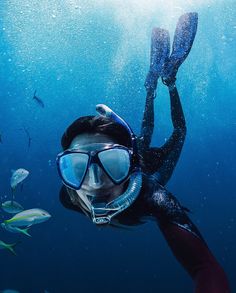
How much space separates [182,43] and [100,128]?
398 cm

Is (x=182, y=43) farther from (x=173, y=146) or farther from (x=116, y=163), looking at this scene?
(x=116, y=163)

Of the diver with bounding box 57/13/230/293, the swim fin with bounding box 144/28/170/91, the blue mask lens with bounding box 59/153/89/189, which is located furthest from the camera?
the swim fin with bounding box 144/28/170/91

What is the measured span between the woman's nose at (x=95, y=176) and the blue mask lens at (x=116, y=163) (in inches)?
2.5

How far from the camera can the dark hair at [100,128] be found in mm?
3049

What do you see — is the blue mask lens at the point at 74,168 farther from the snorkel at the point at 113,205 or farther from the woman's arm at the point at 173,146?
the woman's arm at the point at 173,146

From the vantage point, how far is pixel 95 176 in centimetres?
276

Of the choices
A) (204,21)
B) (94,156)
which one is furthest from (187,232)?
(204,21)

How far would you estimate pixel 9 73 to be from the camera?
89.1ft

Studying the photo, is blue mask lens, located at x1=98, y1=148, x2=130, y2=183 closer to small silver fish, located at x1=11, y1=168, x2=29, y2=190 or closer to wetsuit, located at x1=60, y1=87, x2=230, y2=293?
wetsuit, located at x1=60, y1=87, x2=230, y2=293

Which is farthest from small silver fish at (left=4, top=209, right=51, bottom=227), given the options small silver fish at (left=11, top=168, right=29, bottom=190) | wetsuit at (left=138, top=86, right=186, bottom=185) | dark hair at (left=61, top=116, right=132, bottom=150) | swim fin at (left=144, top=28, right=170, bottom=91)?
swim fin at (left=144, top=28, right=170, bottom=91)

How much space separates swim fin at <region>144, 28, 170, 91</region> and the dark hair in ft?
10.6

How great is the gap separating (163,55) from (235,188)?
39626 mm

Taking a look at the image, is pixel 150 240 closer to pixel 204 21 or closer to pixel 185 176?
pixel 185 176

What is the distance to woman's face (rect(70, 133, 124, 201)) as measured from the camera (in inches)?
109
